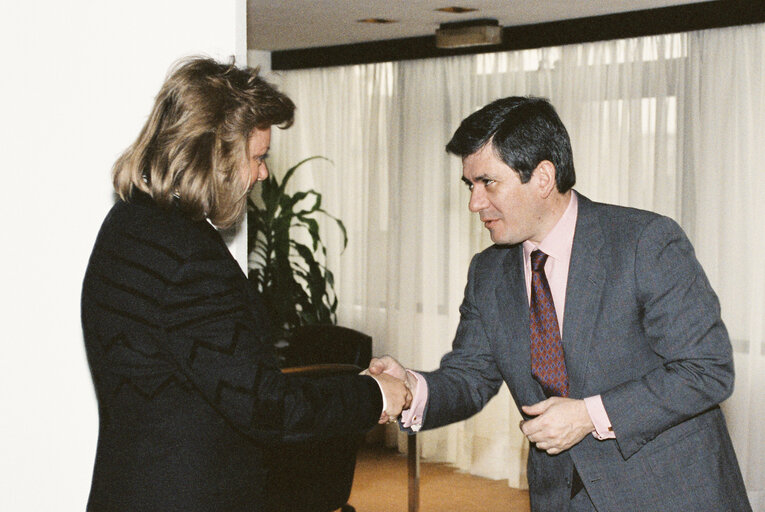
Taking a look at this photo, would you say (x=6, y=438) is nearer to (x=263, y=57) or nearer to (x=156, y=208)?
(x=156, y=208)

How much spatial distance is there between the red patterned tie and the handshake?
1.03ft

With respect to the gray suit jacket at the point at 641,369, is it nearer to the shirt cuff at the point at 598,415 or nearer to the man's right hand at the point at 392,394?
the shirt cuff at the point at 598,415

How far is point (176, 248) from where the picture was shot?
65.4 inches

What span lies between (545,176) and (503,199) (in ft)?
0.36

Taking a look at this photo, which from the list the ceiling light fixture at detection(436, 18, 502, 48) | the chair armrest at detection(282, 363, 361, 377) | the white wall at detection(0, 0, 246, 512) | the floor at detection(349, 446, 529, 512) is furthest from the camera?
the floor at detection(349, 446, 529, 512)

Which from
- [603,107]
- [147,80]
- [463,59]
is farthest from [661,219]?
[463,59]

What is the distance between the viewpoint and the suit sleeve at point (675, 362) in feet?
6.20

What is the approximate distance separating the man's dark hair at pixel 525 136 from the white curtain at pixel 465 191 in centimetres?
295

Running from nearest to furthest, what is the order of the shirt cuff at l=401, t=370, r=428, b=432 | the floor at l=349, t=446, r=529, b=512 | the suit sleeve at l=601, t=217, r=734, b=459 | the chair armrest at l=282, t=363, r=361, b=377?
1. the suit sleeve at l=601, t=217, r=734, b=459
2. the shirt cuff at l=401, t=370, r=428, b=432
3. the chair armrest at l=282, t=363, r=361, b=377
4. the floor at l=349, t=446, r=529, b=512

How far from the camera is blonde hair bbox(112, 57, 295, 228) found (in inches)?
67.2

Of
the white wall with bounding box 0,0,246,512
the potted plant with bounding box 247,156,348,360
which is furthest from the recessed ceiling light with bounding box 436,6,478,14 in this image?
the white wall with bounding box 0,0,246,512

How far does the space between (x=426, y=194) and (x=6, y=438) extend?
3886mm

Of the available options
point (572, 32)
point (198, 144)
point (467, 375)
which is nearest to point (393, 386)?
point (467, 375)

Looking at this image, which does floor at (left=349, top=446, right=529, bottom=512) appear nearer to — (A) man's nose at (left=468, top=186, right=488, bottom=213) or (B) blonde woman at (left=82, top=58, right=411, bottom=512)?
(A) man's nose at (left=468, top=186, right=488, bottom=213)
